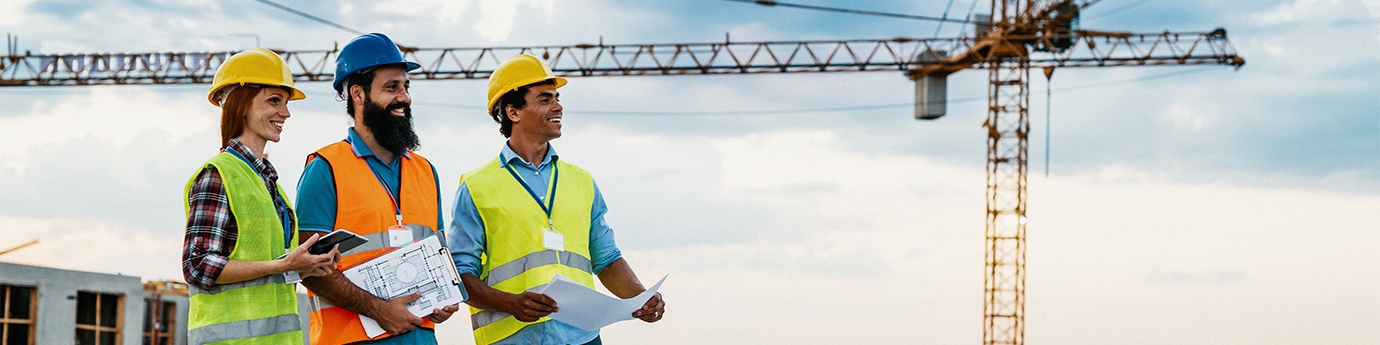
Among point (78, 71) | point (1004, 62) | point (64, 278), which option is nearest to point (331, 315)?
point (64, 278)

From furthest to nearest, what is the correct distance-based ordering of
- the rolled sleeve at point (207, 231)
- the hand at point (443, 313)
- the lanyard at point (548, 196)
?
1. the lanyard at point (548, 196)
2. the hand at point (443, 313)
3. the rolled sleeve at point (207, 231)

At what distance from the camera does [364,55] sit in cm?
400

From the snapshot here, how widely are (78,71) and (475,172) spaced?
1529 inches

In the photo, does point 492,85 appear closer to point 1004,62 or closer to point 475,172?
point 475,172

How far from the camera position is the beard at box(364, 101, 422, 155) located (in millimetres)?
3965

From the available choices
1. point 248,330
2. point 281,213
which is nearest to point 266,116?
point 281,213

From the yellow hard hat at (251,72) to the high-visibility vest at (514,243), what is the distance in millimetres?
895

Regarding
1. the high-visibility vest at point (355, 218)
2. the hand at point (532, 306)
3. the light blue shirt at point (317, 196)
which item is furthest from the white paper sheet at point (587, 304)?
the light blue shirt at point (317, 196)

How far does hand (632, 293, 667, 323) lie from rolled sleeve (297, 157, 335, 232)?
3.51 ft

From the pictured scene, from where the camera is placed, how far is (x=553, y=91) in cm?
465

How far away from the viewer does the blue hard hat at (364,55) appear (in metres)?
4.00

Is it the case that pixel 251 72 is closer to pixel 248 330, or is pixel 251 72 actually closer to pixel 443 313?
pixel 248 330

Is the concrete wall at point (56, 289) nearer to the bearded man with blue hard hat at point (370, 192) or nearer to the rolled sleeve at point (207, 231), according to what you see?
the bearded man with blue hard hat at point (370, 192)

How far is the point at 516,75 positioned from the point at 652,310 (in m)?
0.91
